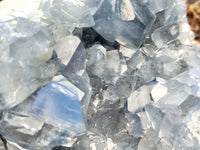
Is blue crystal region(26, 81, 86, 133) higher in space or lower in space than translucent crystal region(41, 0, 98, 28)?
lower

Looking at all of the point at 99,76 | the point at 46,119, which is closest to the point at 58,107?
the point at 46,119

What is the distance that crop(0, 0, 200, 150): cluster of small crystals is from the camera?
1.63 ft

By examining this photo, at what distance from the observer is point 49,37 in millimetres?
524

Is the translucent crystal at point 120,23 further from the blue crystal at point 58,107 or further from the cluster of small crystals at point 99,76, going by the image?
the blue crystal at point 58,107

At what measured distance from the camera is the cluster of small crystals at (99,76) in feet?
1.63

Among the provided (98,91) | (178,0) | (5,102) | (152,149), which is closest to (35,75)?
(5,102)

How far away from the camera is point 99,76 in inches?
25.4

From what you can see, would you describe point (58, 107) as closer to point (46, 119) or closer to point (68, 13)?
point (46, 119)

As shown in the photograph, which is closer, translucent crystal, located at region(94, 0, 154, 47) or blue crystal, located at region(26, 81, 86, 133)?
blue crystal, located at region(26, 81, 86, 133)

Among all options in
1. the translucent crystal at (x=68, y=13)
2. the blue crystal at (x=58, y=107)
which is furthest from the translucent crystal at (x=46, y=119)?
the translucent crystal at (x=68, y=13)

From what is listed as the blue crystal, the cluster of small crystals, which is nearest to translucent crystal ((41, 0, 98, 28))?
the cluster of small crystals

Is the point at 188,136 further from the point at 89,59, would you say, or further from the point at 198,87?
the point at 89,59

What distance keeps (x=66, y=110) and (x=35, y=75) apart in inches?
3.3

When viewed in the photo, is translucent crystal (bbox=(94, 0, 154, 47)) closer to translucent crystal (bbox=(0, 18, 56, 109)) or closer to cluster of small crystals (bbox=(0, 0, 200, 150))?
cluster of small crystals (bbox=(0, 0, 200, 150))
